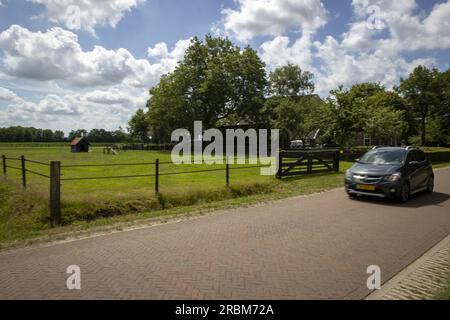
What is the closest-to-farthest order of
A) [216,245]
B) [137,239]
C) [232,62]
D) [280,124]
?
[216,245]
[137,239]
[280,124]
[232,62]

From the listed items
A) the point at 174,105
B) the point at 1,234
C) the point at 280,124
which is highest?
the point at 174,105

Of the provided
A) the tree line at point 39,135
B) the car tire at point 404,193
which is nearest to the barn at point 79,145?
the car tire at point 404,193

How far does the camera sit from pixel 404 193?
9.86 metres

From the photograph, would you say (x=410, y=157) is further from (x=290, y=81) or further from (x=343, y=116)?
(x=290, y=81)

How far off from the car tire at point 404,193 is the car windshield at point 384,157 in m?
0.92

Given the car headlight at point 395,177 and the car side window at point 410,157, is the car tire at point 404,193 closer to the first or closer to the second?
the car headlight at point 395,177

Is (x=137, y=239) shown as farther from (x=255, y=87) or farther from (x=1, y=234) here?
(x=255, y=87)

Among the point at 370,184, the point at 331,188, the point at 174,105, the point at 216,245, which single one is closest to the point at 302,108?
the point at 174,105

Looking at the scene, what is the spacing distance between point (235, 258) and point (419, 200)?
28.1 ft

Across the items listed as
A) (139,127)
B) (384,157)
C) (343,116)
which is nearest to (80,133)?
(139,127)

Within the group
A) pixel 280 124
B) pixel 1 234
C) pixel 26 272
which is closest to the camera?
pixel 26 272

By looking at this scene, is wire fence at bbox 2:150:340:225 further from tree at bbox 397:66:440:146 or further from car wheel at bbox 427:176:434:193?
tree at bbox 397:66:440:146

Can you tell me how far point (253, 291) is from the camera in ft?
12.9
